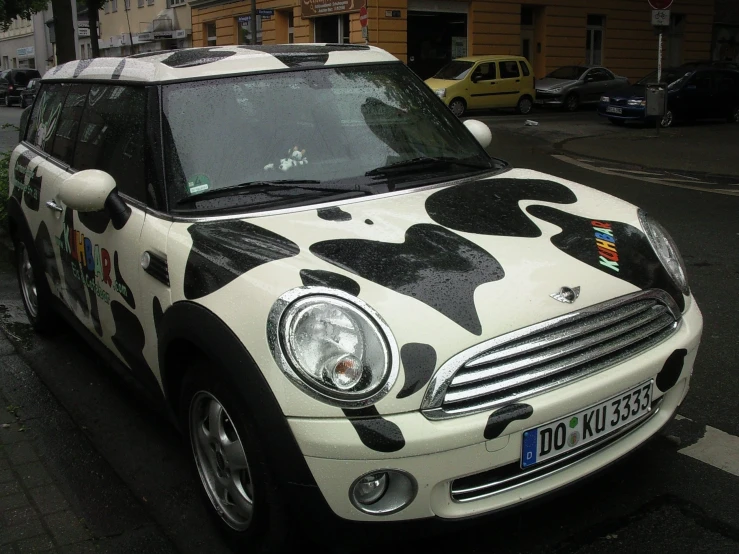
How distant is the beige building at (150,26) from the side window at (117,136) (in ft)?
120

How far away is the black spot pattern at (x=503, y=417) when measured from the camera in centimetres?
242

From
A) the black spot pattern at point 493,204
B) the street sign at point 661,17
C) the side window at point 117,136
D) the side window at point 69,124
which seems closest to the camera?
the black spot pattern at point 493,204

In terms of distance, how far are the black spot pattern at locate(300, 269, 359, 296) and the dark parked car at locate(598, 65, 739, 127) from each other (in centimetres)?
1947

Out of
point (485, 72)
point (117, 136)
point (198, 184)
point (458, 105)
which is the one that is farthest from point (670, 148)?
point (198, 184)

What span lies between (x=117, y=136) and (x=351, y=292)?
1.80 m

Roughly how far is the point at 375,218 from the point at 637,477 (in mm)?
1461

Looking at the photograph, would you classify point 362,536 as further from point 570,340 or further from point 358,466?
point 570,340

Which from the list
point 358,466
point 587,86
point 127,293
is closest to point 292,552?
point 358,466

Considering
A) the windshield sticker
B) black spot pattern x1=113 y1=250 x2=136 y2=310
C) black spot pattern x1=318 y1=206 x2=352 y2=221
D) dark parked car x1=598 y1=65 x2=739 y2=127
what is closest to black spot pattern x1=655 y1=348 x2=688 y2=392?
black spot pattern x1=318 y1=206 x2=352 y2=221

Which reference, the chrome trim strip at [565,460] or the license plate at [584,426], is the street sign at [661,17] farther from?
the license plate at [584,426]

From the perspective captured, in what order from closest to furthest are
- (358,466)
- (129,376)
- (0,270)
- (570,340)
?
(358,466) < (570,340) < (129,376) < (0,270)

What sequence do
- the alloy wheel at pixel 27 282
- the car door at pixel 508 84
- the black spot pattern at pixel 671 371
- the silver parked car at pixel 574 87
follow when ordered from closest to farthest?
the black spot pattern at pixel 671 371, the alloy wheel at pixel 27 282, the car door at pixel 508 84, the silver parked car at pixel 574 87

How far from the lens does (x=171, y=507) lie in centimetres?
336

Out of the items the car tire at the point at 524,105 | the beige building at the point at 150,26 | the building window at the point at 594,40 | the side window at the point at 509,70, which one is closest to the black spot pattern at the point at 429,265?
the side window at the point at 509,70
